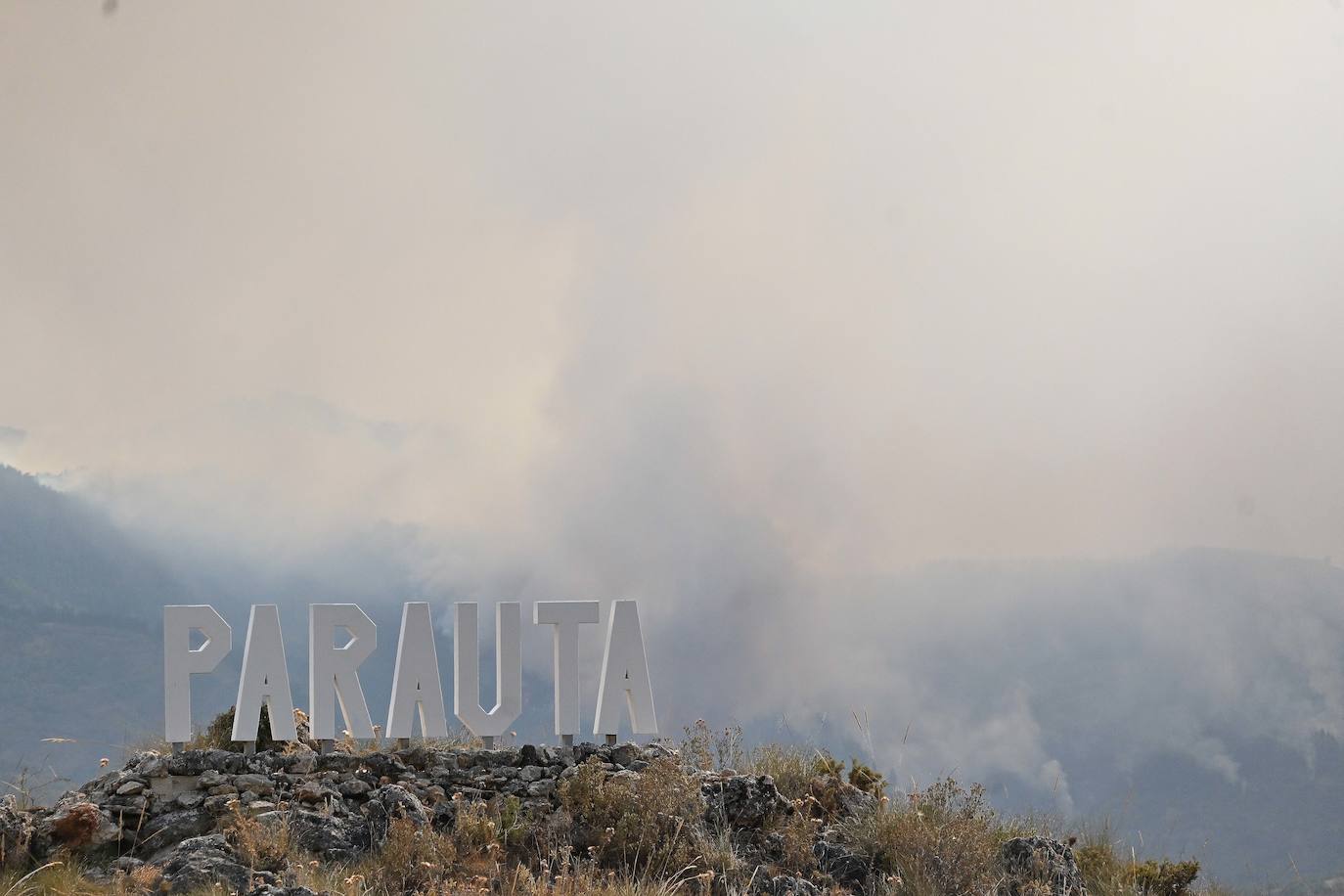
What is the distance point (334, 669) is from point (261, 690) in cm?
104

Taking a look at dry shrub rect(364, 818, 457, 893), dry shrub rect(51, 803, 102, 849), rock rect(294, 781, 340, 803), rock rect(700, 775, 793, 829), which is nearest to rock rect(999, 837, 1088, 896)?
rock rect(700, 775, 793, 829)

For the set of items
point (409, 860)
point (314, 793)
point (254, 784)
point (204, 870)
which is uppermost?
point (254, 784)

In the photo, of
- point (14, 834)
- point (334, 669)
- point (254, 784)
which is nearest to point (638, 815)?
point (334, 669)

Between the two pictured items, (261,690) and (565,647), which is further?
(565,647)

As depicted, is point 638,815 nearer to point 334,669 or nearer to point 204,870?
point 334,669

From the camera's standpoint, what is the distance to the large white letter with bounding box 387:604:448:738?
Answer: 18.0 metres

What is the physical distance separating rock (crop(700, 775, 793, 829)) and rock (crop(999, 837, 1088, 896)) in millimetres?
3229

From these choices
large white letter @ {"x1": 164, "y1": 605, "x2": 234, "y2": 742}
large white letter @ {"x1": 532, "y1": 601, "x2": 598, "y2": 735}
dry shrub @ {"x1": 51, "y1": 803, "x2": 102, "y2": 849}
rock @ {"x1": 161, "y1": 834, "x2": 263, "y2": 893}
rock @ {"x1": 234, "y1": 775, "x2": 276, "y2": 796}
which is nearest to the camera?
rock @ {"x1": 161, "y1": 834, "x2": 263, "y2": 893}

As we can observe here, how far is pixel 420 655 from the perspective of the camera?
18.2m

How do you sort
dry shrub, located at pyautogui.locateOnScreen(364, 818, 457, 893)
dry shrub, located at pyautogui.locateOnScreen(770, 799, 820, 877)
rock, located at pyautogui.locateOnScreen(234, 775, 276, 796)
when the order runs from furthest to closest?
rock, located at pyautogui.locateOnScreen(234, 775, 276, 796) < dry shrub, located at pyautogui.locateOnScreen(770, 799, 820, 877) < dry shrub, located at pyautogui.locateOnScreen(364, 818, 457, 893)

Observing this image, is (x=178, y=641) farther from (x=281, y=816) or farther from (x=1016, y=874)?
(x=1016, y=874)

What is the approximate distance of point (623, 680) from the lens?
737 inches

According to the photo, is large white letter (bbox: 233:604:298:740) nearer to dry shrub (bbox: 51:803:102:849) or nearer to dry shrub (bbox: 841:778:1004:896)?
dry shrub (bbox: 51:803:102:849)

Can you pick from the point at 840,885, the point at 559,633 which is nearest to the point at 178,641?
the point at 559,633
